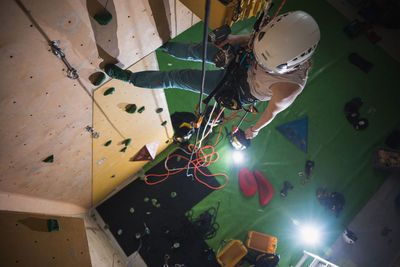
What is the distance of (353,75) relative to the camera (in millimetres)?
4461

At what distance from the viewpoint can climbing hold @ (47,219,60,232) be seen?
1376 mm

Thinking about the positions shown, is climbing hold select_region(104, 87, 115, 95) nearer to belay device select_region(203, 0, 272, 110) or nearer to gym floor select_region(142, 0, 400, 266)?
belay device select_region(203, 0, 272, 110)

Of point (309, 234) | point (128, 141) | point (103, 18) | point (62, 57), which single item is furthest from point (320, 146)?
point (62, 57)

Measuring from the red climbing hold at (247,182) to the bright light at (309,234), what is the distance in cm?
100

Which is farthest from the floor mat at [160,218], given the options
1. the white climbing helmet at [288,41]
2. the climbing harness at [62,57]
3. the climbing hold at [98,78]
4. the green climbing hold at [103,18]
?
the green climbing hold at [103,18]

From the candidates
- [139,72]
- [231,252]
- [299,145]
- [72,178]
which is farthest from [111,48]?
[299,145]

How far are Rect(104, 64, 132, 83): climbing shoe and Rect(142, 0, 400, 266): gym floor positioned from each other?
1.09 metres

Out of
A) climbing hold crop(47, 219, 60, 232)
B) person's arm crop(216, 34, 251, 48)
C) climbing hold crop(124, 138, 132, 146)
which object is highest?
person's arm crop(216, 34, 251, 48)

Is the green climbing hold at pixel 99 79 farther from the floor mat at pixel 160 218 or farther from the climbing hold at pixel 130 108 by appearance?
the floor mat at pixel 160 218

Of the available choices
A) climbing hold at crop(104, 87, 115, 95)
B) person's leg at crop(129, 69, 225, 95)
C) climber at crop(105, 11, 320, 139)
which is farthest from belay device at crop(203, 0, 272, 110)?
climbing hold at crop(104, 87, 115, 95)

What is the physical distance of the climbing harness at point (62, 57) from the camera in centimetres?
111

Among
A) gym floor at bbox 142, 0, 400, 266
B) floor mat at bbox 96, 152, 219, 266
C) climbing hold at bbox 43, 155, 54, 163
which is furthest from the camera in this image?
gym floor at bbox 142, 0, 400, 266

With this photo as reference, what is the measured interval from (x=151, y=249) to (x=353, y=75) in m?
5.07

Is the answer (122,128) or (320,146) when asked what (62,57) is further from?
(320,146)
